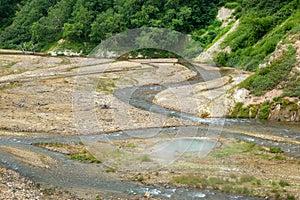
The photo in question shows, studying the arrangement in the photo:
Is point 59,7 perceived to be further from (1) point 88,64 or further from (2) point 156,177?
(2) point 156,177

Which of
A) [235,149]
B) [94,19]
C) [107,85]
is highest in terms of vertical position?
[94,19]

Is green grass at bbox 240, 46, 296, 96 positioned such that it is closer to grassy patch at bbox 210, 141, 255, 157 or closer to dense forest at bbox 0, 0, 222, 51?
grassy patch at bbox 210, 141, 255, 157

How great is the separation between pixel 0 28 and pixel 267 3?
290 feet

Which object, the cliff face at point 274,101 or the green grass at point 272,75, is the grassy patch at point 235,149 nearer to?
the cliff face at point 274,101

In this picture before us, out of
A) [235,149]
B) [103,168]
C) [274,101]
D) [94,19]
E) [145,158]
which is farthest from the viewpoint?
[94,19]

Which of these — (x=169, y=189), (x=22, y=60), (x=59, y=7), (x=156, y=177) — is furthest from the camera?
(x=59, y=7)

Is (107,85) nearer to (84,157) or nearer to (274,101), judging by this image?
(274,101)

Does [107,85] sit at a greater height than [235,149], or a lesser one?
greater

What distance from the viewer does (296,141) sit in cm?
3016

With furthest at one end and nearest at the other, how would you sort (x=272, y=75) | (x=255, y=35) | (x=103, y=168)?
(x=255, y=35)
(x=272, y=75)
(x=103, y=168)

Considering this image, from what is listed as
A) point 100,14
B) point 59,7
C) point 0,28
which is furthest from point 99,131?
point 0,28

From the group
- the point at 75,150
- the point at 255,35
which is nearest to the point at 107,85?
the point at 75,150

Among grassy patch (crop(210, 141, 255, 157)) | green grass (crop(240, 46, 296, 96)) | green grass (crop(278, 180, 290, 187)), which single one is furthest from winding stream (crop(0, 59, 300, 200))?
green grass (crop(240, 46, 296, 96))

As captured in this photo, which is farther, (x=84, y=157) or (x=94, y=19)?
(x=94, y=19)
